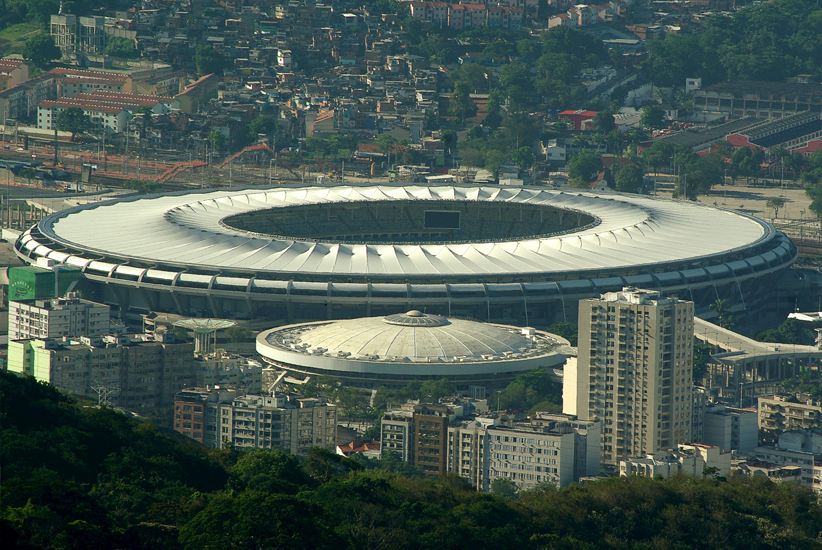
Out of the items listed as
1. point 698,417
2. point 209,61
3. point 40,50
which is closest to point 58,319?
point 698,417

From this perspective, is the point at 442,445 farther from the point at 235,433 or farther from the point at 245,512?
the point at 245,512

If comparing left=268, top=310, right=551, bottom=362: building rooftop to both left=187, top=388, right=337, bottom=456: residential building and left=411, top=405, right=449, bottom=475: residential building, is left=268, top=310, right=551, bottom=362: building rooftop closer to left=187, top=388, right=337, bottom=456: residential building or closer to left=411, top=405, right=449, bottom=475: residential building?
left=187, top=388, right=337, bottom=456: residential building

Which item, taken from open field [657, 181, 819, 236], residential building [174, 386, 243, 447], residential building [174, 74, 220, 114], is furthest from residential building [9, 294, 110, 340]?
residential building [174, 74, 220, 114]

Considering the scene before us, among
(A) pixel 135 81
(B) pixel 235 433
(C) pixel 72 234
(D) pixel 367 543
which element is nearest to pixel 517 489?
(B) pixel 235 433

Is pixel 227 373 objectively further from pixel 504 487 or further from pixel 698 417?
pixel 698 417

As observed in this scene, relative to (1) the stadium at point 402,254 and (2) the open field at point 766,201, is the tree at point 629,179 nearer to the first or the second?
(2) the open field at point 766,201

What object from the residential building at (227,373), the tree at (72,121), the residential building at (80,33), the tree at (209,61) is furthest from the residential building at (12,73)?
the residential building at (227,373)
